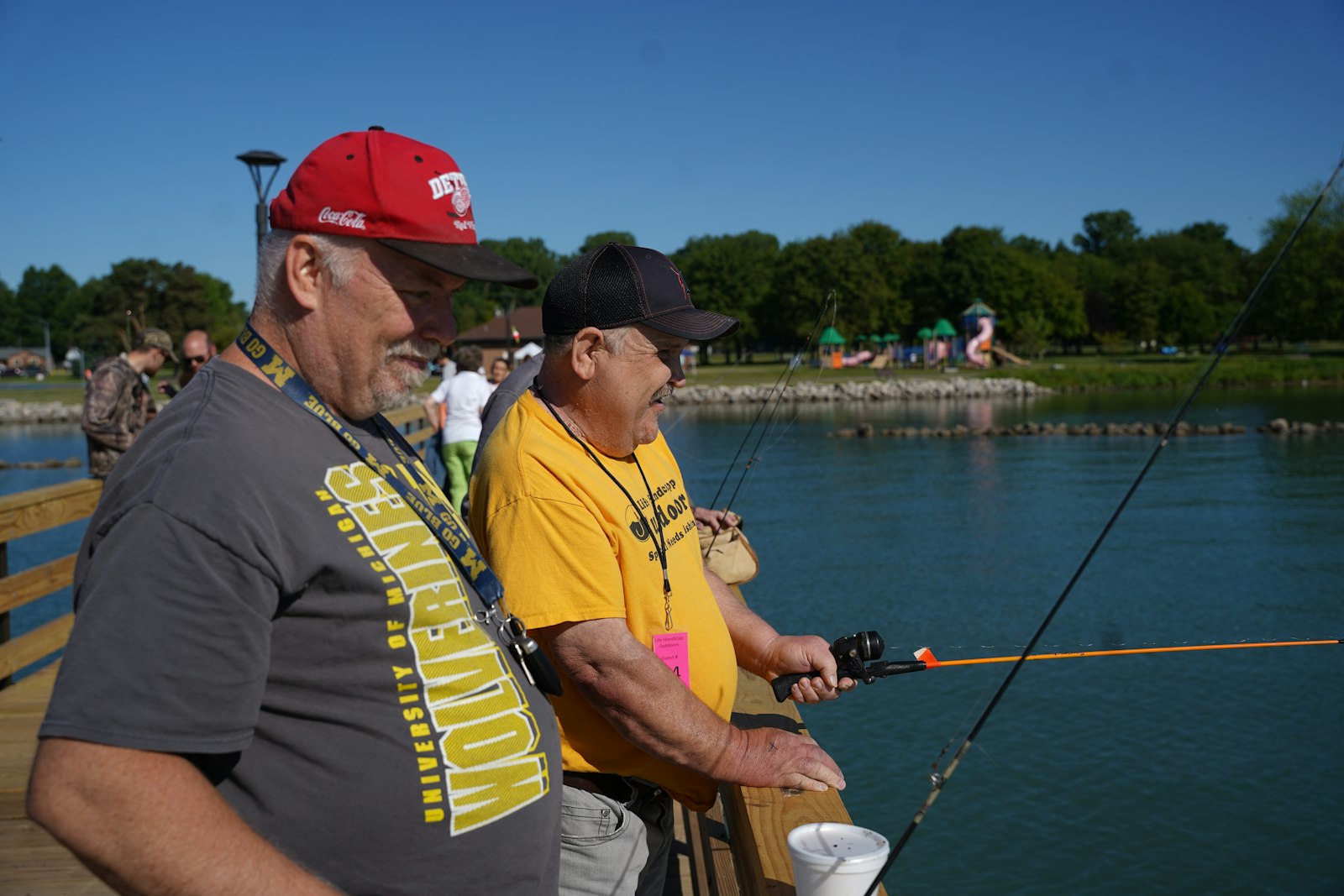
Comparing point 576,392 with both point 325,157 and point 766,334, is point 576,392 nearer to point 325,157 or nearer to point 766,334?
point 325,157

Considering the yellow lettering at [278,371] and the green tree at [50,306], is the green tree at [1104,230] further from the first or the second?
the yellow lettering at [278,371]

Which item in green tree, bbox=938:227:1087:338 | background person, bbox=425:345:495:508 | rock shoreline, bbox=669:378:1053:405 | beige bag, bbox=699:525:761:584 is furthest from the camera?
green tree, bbox=938:227:1087:338

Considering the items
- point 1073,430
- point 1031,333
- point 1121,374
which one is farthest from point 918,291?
point 1073,430

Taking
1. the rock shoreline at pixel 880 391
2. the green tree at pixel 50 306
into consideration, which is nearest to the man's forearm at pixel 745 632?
the rock shoreline at pixel 880 391

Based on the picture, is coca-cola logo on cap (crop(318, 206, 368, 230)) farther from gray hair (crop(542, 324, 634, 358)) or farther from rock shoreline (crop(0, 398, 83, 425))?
rock shoreline (crop(0, 398, 83, 425))

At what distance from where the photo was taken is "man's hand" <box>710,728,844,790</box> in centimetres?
212

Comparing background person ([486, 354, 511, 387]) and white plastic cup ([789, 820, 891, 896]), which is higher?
background person ([486, 354, 511, 387])

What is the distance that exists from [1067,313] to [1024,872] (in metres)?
85.9

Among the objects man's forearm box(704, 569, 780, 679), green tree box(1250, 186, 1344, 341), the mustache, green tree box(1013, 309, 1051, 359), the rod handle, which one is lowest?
the rod handle

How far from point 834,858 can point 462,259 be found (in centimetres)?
124

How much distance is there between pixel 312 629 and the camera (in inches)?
49.1

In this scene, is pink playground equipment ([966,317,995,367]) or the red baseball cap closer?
the red baseball cap

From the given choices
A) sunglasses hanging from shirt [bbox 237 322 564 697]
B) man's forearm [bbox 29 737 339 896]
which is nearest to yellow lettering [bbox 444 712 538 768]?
sunglasses hanging from shirt [bbox 237 322 564 697]

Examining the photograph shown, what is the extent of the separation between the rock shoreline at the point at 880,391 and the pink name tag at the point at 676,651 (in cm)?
4787
